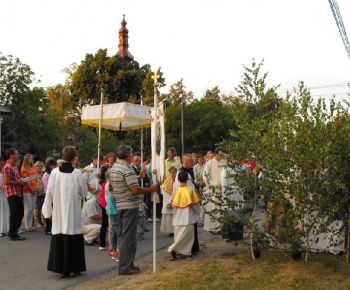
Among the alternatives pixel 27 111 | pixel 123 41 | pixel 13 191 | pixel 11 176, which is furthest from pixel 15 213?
pixel 123 41

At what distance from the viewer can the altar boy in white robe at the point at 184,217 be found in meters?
9.27

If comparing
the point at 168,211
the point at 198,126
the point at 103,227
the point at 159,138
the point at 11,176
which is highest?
the point at 198,126

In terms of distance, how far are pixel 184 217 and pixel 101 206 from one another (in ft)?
6.22

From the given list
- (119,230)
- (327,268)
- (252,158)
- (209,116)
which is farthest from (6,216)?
(209,116)

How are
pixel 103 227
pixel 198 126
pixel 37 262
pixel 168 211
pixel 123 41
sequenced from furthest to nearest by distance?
pixel 123 41 → pixel 198 126 → pixel 168 211 → pixel 103 227 → pixel 37 262

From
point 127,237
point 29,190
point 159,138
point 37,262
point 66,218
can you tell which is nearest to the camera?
point 66,218

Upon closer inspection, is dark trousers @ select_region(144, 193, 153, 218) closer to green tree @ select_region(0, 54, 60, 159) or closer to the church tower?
green tree @ select_region(0, 54, 60, 159)

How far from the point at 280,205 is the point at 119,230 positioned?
285 cm

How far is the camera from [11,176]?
11.7 m

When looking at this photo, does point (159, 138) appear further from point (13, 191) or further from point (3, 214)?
point (3, 214)

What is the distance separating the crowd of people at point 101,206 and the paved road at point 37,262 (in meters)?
0.23

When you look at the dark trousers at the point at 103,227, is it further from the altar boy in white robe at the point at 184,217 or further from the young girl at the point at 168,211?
the young girl at the point at 168,211

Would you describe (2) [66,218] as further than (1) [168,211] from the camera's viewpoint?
No

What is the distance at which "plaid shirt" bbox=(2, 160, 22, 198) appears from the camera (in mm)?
11586
